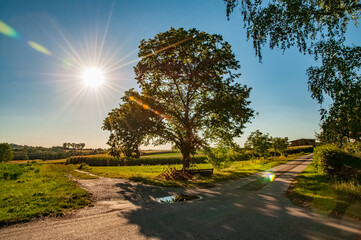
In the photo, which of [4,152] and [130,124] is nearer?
[130,124]

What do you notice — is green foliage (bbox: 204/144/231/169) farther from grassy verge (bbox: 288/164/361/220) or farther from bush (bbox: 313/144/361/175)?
grassy verge (bbox: 288/164/361/220)

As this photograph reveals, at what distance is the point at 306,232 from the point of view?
5.05 m

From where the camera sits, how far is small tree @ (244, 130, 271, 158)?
168ft

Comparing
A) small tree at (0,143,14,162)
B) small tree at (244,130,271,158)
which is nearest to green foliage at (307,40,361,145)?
small tree at (244,130,271,158)

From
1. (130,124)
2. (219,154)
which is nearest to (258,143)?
(219,154)

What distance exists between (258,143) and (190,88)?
3929cm

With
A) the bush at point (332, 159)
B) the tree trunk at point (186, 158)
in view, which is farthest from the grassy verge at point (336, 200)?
the tree trunk at point (186, 158)

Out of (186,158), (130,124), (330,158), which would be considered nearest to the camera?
(330,158)

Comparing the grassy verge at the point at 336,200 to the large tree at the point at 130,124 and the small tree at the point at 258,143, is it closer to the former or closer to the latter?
the large tree at the point at 130,124

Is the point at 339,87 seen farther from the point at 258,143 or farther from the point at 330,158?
the point at 258,143

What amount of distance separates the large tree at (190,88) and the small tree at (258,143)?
1359 inches

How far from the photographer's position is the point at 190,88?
20.1 m

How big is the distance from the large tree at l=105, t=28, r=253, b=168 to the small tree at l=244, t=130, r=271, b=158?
34.5 metres

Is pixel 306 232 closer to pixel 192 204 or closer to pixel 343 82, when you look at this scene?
pixel 192 204
